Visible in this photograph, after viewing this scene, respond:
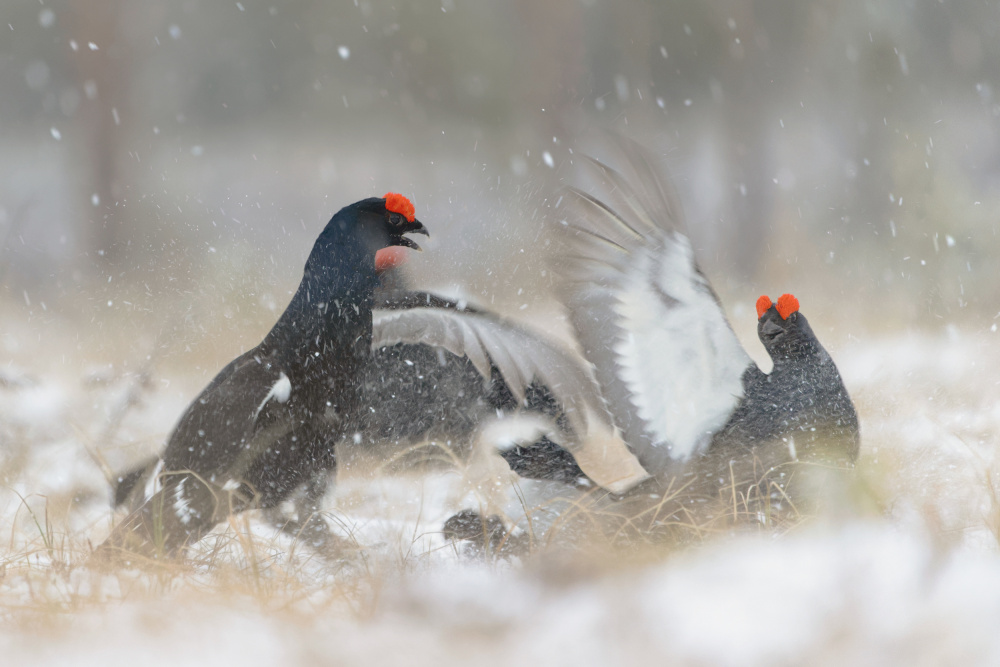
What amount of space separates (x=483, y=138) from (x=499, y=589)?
286cm

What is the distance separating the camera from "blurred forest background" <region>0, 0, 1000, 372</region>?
9.00 feet

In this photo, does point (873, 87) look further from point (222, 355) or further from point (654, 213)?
point (222, 355)

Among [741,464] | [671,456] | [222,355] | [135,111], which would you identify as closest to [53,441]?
[222,355]

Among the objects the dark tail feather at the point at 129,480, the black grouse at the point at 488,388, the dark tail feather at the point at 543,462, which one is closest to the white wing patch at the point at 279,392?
the black grouse at the point at 488,388

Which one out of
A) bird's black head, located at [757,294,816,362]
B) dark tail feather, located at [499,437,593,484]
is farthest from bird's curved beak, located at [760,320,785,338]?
dark tail feather, located at [499,437,593,484]

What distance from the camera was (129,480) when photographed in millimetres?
1137

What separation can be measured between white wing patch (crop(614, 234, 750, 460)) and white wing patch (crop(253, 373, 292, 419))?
51 centimetres

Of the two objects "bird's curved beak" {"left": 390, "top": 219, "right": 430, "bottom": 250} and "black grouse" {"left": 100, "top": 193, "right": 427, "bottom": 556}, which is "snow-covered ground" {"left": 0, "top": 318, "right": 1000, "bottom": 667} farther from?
"bird's curved beak" {"left": 390, "top": 219, "right": 430, "bottom": 250}

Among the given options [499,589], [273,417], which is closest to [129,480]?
[273,417]

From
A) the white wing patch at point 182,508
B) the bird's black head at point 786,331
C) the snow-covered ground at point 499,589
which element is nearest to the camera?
the snow-covered ground at point 499,589

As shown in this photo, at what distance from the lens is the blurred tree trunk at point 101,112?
9.04ft

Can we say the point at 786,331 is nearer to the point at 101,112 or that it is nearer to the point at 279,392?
the point at 279,392

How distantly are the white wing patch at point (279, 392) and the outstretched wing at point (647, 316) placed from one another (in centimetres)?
46

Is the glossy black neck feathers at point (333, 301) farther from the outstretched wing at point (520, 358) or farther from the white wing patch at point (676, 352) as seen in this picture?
the white wing patch at point (676, 352)
